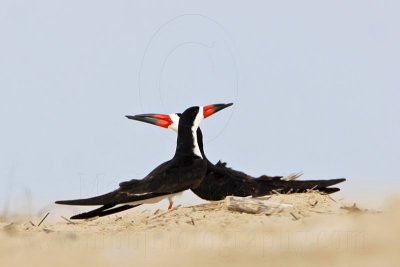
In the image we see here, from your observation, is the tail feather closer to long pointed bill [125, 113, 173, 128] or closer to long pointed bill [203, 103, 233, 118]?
long pointed bill [125, 113, 173, 128]

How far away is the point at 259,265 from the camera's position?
663 centimetres

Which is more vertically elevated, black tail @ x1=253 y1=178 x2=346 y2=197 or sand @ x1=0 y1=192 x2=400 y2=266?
black tail @ x1=253 y1=178 x2=346 y2=197

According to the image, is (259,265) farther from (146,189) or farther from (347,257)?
(146,189)

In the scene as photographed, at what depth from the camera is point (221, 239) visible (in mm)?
7746

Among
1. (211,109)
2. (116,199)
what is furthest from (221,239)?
(211,109)

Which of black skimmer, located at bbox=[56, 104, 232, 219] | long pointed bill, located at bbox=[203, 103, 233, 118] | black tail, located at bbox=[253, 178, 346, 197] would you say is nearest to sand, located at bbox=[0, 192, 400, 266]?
black skimmer, located at bbox=[56, 104, 232, 219]

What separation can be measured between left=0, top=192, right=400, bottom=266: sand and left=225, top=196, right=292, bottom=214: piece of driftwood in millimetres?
56

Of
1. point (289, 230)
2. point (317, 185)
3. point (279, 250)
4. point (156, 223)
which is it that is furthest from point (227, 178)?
point (279, 250)

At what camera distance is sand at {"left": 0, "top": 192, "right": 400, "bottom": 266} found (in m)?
6.88

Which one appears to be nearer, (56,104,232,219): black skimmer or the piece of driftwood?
the piece of driftwood

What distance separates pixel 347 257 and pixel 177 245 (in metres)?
1.66

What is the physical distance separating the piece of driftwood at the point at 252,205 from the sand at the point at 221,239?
2.2 inches

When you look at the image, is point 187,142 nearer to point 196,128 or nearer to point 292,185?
point 196,128

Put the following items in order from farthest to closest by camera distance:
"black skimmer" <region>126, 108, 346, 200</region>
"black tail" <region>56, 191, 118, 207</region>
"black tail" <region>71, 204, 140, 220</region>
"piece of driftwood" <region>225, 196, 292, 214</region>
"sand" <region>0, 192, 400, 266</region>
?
"black skimmer" <region>126, 108, 346, 200</region>, "black tail" <region>71, 204, 140, 220</region>, "black tail" <region>56, 191, 118, 207</region>, "piece of driftwood" <region>225, 196, 292, 214</region>, "sand" <region>0, 192, 400, 266</region>
